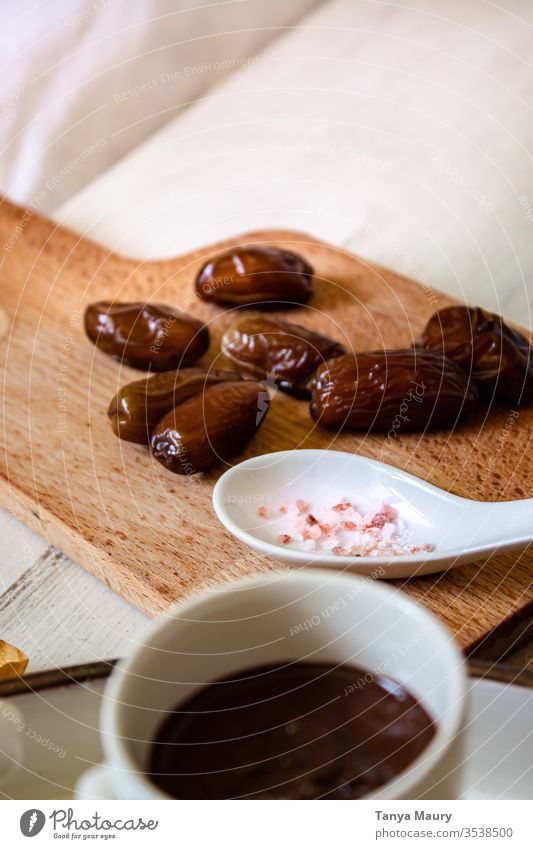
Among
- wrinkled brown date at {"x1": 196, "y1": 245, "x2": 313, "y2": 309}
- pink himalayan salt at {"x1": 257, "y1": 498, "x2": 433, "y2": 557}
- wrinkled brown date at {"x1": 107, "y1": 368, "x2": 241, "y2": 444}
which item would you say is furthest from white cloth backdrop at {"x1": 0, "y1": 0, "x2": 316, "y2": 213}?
pink himalayan salt at {"x1": 257, "y1": 498, "x2": 433, "y2": 557}

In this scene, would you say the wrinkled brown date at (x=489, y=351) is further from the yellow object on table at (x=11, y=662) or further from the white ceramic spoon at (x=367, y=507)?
the yellow object on table at (x=11, y=662)

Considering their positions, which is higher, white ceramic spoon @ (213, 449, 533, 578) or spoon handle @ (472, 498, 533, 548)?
spoon handle @ (472, 498, 533, 548)

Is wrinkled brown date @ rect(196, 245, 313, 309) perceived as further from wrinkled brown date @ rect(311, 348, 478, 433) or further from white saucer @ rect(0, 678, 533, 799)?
white saucer @ rect(0, 678, 533, 799)

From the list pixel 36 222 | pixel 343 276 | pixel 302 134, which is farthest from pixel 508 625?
pixel 302 134

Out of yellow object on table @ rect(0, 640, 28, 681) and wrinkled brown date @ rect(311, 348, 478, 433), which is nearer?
yellow object on table @ rect(0, 640, 28, 681)

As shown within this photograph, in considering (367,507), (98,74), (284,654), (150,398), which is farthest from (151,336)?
(98,74)

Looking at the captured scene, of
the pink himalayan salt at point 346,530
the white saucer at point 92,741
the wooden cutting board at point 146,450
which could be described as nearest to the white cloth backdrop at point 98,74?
the wooden cutting board at point 146,450
